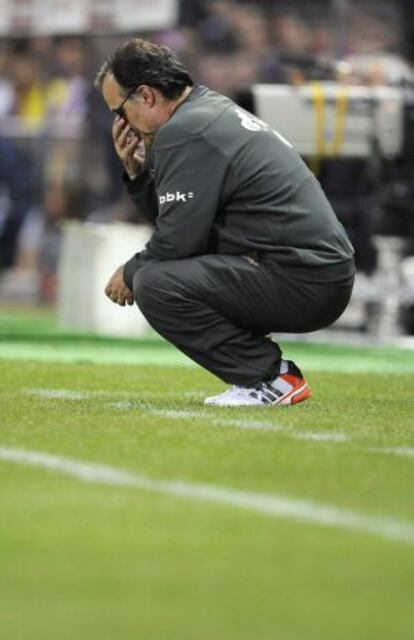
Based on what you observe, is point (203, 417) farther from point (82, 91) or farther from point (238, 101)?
point (82, 91)

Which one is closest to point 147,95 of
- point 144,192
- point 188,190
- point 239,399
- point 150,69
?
point 150,69

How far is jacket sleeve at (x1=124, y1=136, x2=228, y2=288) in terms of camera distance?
735cm

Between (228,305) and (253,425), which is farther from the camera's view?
(228,305)

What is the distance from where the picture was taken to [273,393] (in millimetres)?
7645

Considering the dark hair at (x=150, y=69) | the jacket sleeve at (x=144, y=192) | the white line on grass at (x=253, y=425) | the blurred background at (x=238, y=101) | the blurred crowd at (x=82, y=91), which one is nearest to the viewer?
the white line on grass at (x=253, y=425)

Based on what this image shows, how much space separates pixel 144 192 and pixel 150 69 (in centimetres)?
65

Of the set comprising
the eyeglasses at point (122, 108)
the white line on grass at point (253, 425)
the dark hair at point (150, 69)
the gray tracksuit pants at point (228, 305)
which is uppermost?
the dark hair at point (150, 69)

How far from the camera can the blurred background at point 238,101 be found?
13.7 meters

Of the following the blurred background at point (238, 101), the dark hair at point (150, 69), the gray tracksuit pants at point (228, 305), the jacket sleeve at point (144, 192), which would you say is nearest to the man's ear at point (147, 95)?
the dark hair at point (150, 69)

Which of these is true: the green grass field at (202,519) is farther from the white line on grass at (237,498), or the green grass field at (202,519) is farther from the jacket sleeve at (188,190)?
the jacket sleeve at (188,190)

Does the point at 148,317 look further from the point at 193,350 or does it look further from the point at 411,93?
the point at 411,93

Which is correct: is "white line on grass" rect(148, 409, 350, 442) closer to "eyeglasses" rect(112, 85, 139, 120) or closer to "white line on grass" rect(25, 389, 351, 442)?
"white line on grass" rect(25, 389, 351, 442)

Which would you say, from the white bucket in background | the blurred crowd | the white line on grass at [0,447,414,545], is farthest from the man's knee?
the blurred crowd

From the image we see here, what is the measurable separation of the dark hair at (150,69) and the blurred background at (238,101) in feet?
19.0
